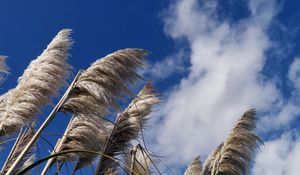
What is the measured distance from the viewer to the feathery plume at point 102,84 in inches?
181

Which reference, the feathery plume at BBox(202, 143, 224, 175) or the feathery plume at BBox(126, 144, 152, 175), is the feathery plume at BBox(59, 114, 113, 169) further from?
the feathery plume at BBox(202, 143, 224, 175)

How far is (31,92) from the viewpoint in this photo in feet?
16.4

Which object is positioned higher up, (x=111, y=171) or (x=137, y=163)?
(x=137, y=163)

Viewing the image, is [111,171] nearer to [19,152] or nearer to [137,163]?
[137,163]

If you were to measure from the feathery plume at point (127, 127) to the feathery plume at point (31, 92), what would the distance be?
2.11 m

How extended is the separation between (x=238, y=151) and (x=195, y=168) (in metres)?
2.22

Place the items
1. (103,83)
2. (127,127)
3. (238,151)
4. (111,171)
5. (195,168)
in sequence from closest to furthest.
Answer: (103,83) → (111,171) → (127,127) → (238,151) → (195,168)

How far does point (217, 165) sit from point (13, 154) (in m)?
4.24

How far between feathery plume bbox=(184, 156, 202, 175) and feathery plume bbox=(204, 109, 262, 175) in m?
1.57

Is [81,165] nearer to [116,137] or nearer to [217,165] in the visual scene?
[116,137]

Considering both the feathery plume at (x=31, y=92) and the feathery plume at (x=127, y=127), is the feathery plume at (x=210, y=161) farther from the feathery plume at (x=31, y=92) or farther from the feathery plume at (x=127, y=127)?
the feathery plume at (x=31, y=92)

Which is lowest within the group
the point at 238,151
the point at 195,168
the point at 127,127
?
the point at 127,127

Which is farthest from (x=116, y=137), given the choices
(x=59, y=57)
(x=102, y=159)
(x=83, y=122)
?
(x=59, y=57)

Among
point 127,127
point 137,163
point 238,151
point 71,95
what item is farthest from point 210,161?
point 71,95
